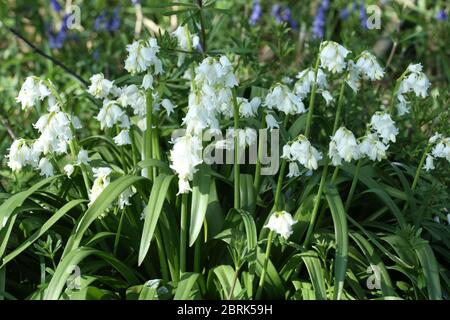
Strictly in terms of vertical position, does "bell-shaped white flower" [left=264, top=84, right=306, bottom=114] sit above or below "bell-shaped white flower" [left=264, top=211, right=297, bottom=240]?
above

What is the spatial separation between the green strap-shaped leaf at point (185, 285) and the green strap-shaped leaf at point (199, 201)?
0.13 meters

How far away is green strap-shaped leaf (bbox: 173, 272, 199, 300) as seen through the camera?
3.05 meters

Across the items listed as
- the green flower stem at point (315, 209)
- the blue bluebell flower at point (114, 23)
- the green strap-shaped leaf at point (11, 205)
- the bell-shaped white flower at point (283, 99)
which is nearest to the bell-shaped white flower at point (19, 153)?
the green strap-shaped leaf at point (11, 205)

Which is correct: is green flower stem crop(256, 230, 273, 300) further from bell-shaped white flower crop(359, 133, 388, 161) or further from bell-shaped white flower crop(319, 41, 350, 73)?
bell-shaped white flower crop(319, 41, 350, 73)

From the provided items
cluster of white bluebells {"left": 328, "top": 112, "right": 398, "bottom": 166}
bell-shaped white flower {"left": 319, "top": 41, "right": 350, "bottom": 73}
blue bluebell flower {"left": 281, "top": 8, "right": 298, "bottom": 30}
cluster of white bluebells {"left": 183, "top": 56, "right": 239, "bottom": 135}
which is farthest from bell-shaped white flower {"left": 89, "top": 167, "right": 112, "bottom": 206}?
blue bluebell flower {"left": 281, "top": 8, "right": 298, "bottom": 30}

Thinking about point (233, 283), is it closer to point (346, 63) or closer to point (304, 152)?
point (304, 152)

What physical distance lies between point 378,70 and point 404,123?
67.5 inches

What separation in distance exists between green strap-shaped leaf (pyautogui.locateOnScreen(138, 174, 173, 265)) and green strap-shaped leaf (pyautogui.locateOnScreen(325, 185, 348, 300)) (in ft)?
2.30

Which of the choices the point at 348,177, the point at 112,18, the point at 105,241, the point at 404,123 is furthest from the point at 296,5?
the point at 105,241

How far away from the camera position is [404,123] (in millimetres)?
4980

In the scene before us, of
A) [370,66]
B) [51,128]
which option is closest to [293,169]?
[370,66]

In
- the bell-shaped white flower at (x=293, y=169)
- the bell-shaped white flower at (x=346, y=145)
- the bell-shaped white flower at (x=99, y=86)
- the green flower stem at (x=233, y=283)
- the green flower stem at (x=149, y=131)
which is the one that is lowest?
the green flower stem at (x=233, y=283)

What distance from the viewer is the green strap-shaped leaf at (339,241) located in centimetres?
307

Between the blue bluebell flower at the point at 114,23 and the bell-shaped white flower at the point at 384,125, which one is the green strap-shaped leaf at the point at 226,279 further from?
the blue bluebell flower at the point at 114,23
